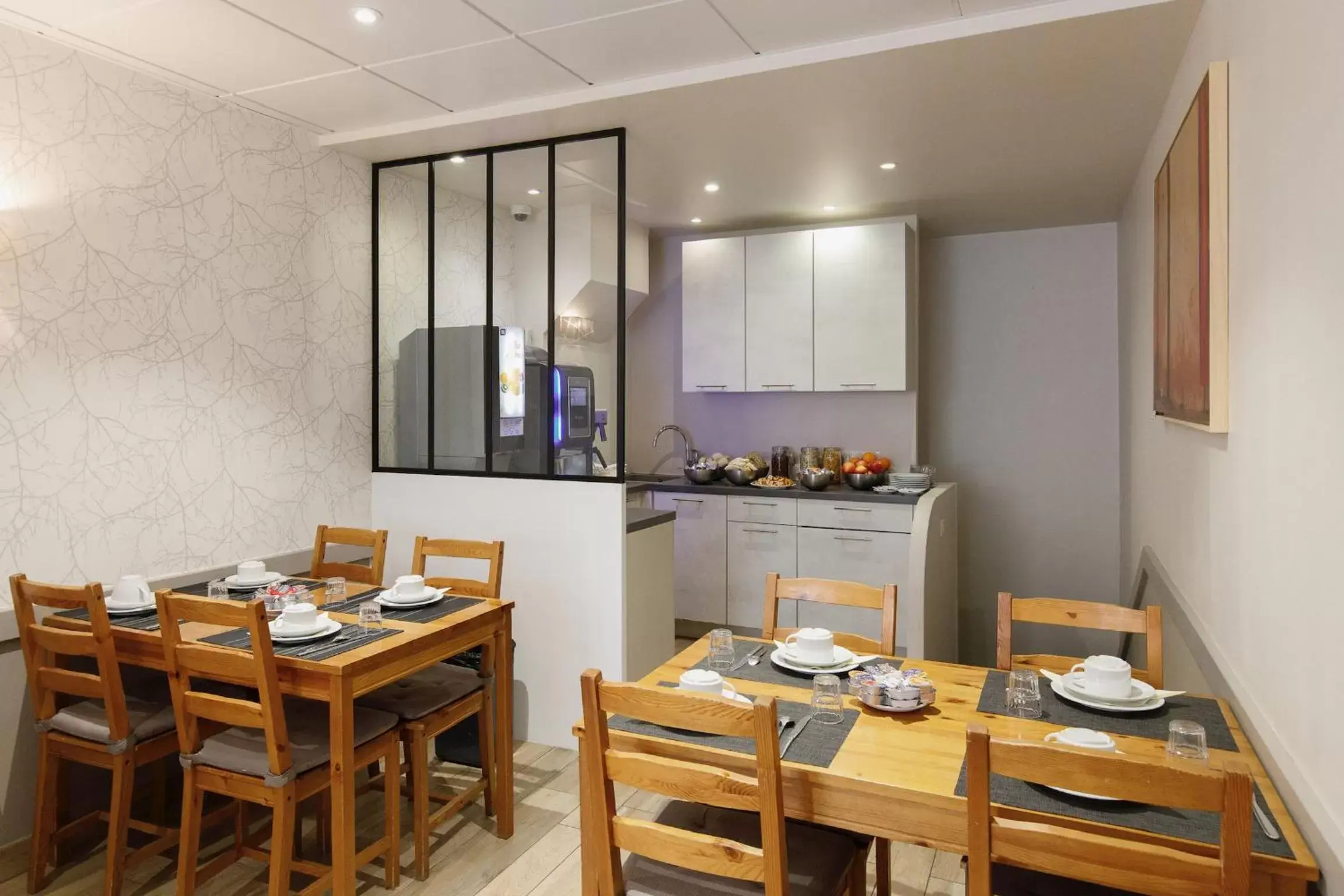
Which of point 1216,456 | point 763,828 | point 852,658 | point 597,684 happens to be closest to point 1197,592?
point 1216,456

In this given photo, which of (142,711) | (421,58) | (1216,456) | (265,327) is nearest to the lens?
(1216,456)

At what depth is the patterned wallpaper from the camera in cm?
270

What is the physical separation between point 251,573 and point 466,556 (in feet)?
2.44

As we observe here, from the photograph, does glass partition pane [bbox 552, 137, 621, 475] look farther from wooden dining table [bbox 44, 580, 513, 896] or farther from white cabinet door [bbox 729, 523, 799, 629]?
white cabinet door [bbox 729, 523, 799, 629]

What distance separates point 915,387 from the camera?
16.4 ft

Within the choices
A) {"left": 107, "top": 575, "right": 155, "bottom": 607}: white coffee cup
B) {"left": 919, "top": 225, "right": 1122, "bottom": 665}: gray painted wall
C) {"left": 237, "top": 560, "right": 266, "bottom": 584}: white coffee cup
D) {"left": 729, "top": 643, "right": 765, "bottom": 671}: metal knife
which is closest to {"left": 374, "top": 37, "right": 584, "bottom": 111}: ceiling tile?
{"left": 237, "top": 560, "right": 266, "bottom": 584}: white coffee cup

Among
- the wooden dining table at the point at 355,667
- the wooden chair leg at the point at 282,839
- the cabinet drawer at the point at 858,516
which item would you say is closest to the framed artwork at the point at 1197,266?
the cabinet drawer at the point at 858,516

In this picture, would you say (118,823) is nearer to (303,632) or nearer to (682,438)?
(303,632)

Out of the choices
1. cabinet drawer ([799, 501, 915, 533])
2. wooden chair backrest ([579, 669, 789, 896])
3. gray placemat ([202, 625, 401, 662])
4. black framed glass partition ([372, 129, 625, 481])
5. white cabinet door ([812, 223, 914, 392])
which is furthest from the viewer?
white cabinet door ([812, 223, 914, 392])

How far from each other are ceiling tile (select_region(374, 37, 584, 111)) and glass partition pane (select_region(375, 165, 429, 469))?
78 cm

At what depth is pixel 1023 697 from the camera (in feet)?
6.08

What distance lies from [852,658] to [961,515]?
3520mm

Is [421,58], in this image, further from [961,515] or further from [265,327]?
[961,515]

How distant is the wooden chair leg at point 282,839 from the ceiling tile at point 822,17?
97.8 inches
